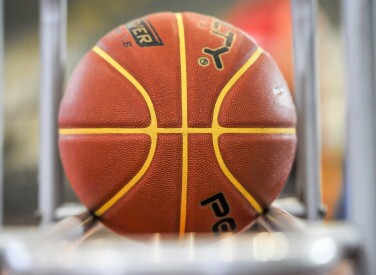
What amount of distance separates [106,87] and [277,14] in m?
2.22

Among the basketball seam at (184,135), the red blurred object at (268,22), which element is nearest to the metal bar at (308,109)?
the basketball seam at (184,135)

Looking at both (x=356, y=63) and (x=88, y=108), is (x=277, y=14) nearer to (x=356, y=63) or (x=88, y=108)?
(x=88, y=108)

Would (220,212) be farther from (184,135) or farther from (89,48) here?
(89,48)

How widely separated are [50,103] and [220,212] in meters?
0.42

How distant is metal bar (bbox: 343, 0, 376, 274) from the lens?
1.78ft

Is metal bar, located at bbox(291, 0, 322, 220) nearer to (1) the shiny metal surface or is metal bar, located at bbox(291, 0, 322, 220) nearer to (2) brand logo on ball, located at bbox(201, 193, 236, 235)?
(2) brand logo on ball, located at bbox(201, 193, 236, 235)

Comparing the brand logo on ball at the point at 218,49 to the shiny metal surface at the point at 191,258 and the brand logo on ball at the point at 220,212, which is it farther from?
the shiny metal surface at the point at 191,258

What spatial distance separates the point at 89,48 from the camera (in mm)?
2943

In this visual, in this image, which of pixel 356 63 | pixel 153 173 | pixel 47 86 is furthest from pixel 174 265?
pixel 47 86

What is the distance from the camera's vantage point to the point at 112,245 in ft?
1.42

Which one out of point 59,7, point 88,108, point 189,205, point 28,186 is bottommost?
point 28,186

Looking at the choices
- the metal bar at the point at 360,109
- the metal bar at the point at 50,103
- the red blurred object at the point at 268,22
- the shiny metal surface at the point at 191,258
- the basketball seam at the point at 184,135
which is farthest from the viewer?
the red blurred object at the point at 268,22

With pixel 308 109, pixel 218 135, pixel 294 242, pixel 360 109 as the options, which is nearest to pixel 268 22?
pixel 308 109

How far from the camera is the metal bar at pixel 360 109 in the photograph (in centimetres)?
54
